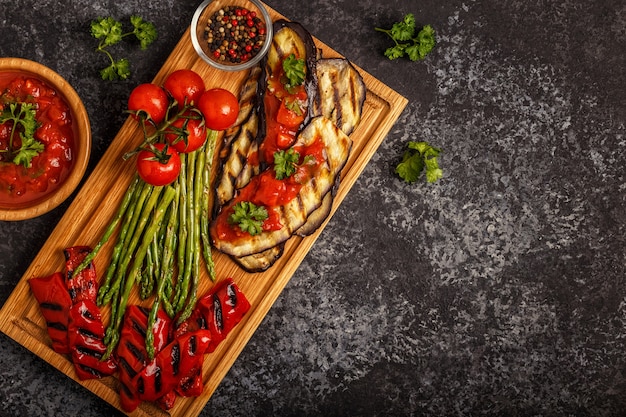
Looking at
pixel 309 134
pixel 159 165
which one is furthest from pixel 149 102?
pixel 309 134

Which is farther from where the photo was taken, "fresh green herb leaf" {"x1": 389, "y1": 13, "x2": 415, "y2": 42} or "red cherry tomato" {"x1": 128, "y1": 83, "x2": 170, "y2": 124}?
"fresh green herb leaf" {"x1": 389, "y1": 13, "x2": 415, "y2": 42}

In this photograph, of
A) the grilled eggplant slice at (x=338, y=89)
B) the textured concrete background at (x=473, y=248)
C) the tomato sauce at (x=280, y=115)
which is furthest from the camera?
the textured concrete background at (x=473, y=248)

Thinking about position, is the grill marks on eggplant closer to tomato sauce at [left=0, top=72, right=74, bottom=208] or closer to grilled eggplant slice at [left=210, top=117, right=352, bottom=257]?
grilled eggplant slice at [left=210, top=117, right=352, bottom=257]

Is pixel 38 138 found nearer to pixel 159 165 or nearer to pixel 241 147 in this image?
pixel 159 165

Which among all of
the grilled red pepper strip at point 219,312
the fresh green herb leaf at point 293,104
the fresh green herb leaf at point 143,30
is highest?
the fresh green herb leaf at point 293,104

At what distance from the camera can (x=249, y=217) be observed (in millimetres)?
3514

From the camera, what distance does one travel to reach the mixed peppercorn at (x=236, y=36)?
3645mm

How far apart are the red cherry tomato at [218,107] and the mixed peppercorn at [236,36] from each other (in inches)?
→ 10.8

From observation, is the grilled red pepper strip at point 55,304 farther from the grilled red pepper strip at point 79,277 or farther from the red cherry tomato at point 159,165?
the red cherry tomato at point 159,165

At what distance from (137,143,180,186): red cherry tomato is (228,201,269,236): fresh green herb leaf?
42 centimetres

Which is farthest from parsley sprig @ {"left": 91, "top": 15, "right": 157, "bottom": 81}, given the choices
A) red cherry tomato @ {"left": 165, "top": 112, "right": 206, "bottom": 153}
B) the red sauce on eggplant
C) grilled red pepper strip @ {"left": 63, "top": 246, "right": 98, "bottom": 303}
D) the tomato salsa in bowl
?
grilled red pepper strip @ {"left": 63, "top": 246, "right": 98, "bottom": 303}

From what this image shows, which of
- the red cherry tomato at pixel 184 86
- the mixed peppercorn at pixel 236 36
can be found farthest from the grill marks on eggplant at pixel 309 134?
the red cherry tomato at pixel 184 86

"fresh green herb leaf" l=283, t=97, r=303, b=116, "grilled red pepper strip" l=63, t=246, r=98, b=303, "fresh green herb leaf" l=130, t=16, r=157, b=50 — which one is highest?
"fresh green herb leaf" l=283, t=97, r=303, b=116

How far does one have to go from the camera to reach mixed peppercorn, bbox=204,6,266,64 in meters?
3.64
